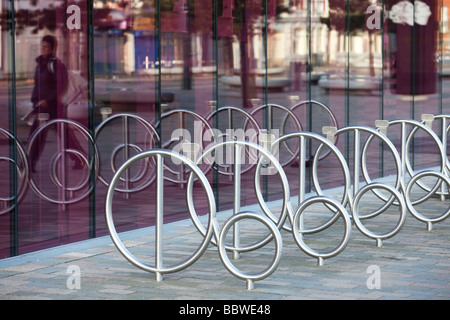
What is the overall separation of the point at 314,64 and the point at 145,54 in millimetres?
3100

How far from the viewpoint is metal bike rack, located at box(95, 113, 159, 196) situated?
8062 millimetres

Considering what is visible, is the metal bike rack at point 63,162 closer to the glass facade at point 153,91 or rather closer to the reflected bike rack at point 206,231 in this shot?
the glass facade at point 153,91

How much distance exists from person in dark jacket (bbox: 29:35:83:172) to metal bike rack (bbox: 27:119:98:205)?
0.05 meters

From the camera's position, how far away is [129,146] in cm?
831

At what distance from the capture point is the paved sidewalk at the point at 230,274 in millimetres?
5719

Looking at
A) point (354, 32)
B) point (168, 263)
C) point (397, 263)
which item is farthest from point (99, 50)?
point (354, 32)

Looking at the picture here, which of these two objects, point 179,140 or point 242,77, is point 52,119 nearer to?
point 179,140

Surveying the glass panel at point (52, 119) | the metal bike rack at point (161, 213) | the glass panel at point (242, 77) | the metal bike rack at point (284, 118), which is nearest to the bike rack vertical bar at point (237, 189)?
the metal bike rack at point (161, 213)

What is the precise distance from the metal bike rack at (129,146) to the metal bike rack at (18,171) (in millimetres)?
863

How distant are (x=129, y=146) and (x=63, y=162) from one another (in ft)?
2.82

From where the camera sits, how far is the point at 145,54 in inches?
330

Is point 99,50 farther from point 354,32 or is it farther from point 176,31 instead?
point 354,32

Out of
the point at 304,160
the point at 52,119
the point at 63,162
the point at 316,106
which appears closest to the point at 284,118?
the point at 316,106

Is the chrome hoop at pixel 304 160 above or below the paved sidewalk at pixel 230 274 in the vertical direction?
above
